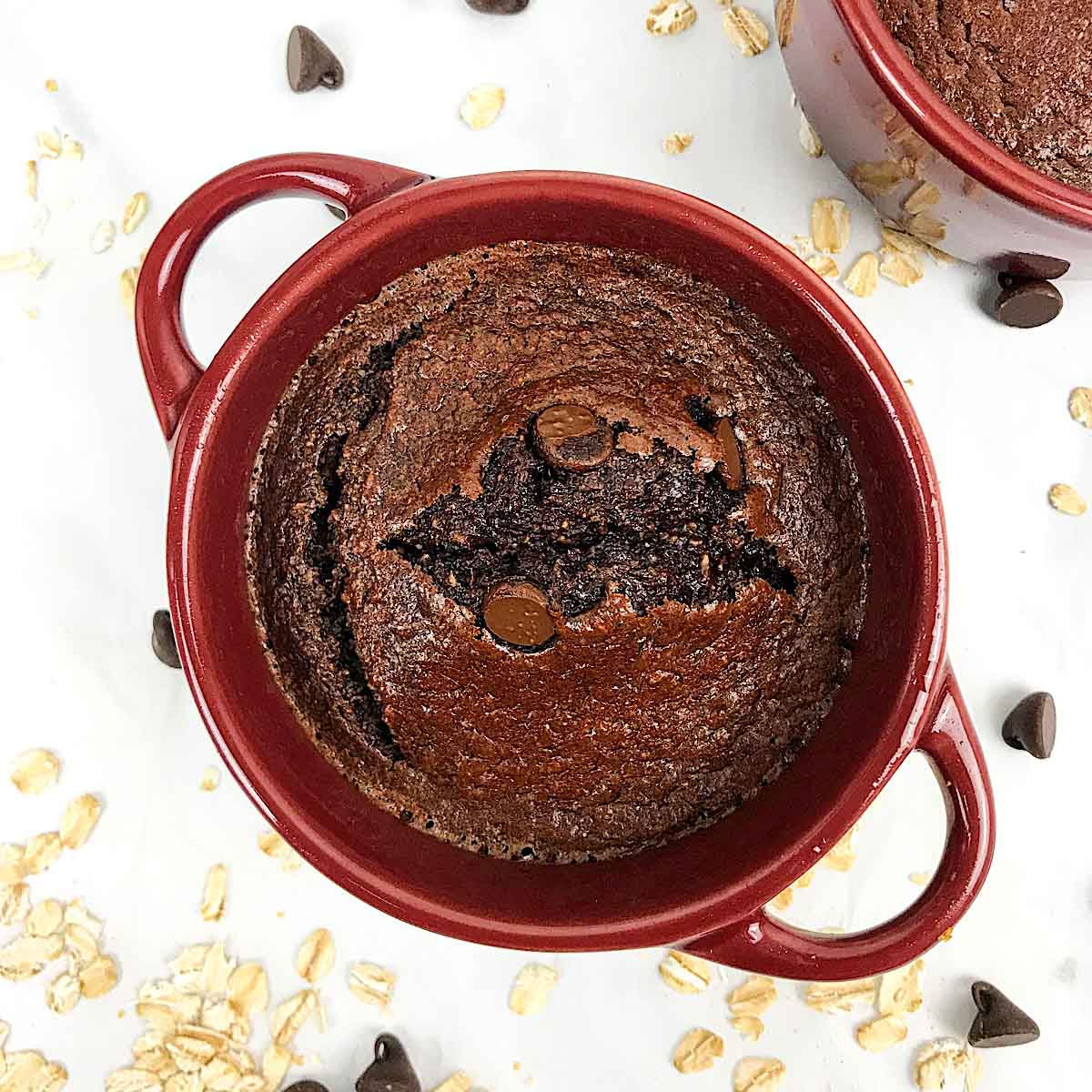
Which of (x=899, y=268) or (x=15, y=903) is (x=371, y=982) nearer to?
(x=15, y=903)

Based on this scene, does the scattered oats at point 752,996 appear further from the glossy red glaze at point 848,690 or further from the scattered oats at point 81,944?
the scattered oats at point 81,944

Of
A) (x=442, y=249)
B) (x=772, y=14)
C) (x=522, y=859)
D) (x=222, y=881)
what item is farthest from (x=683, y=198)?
(x=222, y=881)

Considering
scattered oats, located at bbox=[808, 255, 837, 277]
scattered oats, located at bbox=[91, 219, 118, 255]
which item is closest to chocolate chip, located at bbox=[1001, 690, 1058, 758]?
scattered oats, located at bbox=[808, 255, 837, 277]

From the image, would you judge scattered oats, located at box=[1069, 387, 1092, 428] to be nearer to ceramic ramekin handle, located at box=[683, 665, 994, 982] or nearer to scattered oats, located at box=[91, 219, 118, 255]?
ceramic ramekin handle, located at box=[683, 665, 994, 982]

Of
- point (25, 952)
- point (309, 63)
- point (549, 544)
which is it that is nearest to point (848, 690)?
point (549, 544)

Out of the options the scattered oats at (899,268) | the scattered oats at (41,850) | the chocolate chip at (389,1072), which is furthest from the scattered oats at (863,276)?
the scattered oats at (41,850)

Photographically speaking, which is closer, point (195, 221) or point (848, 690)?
point (195, 221)

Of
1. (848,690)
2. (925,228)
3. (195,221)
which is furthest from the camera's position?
(925,228)
